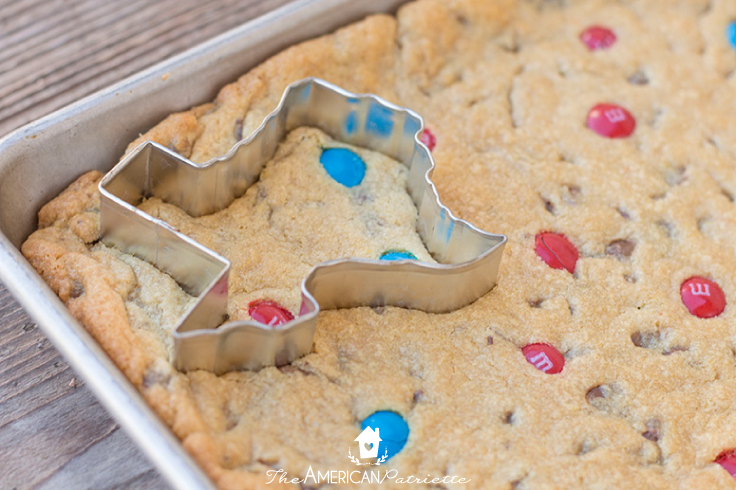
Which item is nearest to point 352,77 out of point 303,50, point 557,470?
point 303,50

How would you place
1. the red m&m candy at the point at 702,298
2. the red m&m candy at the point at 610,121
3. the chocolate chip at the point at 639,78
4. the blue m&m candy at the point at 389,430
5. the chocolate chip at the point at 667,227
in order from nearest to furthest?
the blue m&m candy at the point at 389,430
the red m&m candy at the point at 702,298
the chocolate chip at the point at 667,227
the red m&m candy at the point at 610,121
the chocolate chip at the point at 639,78

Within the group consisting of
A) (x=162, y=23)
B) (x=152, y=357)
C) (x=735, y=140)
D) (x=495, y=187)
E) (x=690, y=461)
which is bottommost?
(x=690, y=461)

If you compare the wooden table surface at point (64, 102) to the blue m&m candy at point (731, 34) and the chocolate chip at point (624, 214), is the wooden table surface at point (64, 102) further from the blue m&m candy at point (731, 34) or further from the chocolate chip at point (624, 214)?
the blue m&m candy at point (731, 34)

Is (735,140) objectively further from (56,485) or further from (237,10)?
(56,485)

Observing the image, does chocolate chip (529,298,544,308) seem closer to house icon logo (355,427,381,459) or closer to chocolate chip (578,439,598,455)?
chocolate chip (578,439,598,455)

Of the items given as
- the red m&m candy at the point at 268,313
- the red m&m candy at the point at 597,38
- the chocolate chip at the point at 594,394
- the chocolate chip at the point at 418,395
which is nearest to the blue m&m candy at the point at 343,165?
the red m&m candy at the point at 268,313

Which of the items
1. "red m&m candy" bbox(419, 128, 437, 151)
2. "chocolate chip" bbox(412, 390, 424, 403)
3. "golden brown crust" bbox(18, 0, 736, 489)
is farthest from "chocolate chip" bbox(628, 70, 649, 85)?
"chocolate chip" bbox(412, 390, 424, 403)

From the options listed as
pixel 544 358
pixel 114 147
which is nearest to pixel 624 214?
pixel 544 358
